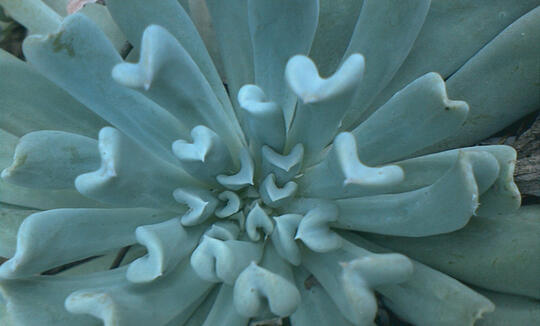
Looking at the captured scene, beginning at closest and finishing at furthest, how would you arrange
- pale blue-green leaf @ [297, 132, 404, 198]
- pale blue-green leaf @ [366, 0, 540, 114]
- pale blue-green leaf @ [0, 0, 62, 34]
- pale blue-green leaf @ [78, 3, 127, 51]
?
pale blue-green leaf @ [297, 132, 404, 198]
pale blue-green leaf @ [366, 0, 540, 114]
pale blue-green leaf @ [0, 0, 62, 34]
pale blue-green leaf @ [78, 3, 127, 51]

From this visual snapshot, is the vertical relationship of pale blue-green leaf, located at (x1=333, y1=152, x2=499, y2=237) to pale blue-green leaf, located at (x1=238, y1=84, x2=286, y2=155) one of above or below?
below

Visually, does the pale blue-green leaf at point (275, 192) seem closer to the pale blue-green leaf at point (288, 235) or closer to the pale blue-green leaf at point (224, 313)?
the pale blue-green leaf at point (288, 235)

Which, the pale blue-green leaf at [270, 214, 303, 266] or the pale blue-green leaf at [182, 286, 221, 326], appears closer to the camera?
the pale blue-green leaf at [270, 214, 303, 266]

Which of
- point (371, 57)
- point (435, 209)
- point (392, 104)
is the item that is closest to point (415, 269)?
point (435, 209)

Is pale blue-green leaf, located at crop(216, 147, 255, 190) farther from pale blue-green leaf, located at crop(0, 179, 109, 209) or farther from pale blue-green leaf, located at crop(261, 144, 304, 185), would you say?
pale blue-green leaf, located at crop(0, 179, 109, 209)

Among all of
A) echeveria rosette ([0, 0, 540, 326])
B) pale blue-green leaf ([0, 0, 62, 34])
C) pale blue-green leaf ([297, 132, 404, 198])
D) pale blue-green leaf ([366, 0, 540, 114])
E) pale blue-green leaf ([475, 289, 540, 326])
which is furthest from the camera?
pale blue-green leaf ([0, 0, 62, 34])

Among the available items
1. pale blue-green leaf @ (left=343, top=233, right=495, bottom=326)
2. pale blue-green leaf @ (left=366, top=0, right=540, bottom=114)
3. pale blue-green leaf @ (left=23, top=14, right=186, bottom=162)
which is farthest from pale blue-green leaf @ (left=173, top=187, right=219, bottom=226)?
pale blue-green leaf @ (left=366, top=0, right=540, bottom=114)

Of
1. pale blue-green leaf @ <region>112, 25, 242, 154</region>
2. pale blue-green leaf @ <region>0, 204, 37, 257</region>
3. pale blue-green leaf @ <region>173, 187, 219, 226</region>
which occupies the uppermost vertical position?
pale blue-green leaf @ <region>112, 25, 242, 154</region>

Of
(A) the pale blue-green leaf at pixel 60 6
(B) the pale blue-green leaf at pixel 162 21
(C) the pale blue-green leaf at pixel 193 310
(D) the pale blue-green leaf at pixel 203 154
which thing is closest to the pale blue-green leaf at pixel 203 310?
(C) the pale blue-green leaf at pixel 193 310
